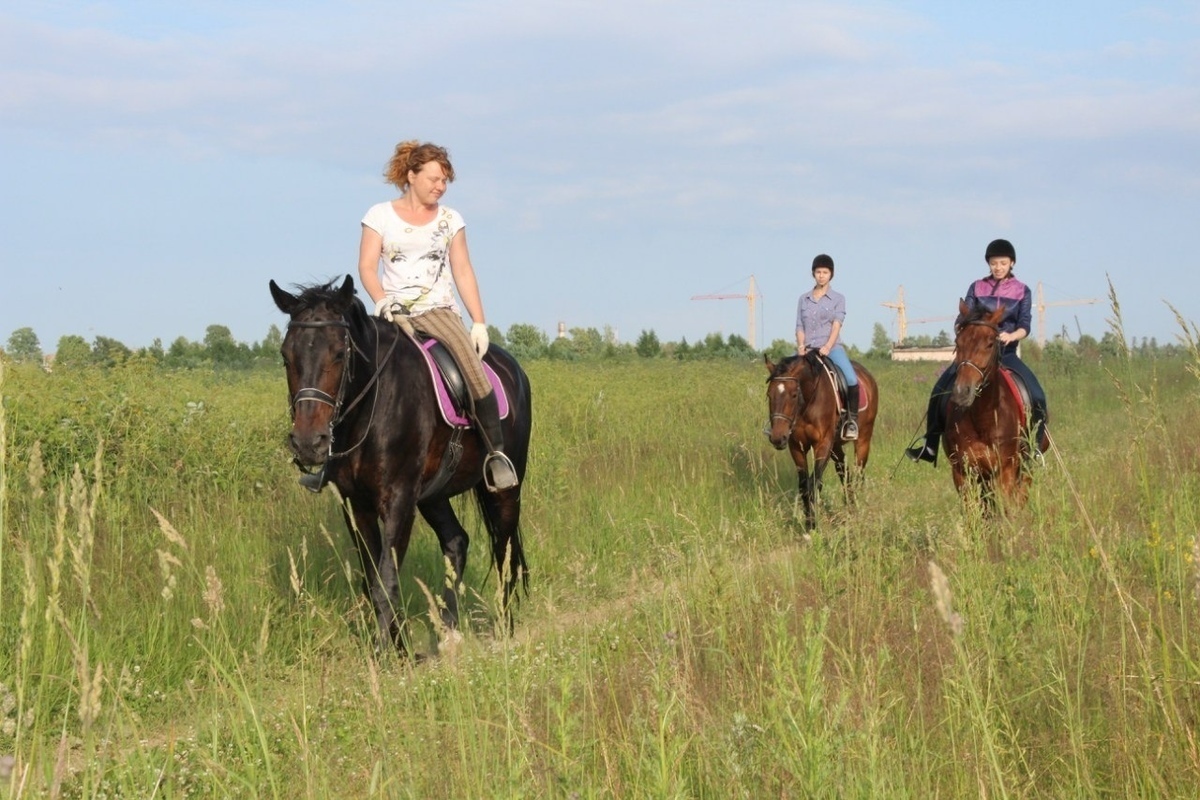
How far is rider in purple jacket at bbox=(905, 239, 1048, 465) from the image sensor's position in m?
9.42

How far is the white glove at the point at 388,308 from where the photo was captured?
686cm

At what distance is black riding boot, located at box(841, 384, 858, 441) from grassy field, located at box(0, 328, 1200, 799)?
72 cm

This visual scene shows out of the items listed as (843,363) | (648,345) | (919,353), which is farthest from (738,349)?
(843,363)

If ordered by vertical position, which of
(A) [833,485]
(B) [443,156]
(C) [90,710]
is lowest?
(A) [833,485]

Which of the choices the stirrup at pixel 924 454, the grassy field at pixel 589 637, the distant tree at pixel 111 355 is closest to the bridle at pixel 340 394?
the grassy field at pixel 589 637

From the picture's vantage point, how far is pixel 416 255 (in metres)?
7.00

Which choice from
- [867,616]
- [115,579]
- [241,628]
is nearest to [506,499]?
[241,628]

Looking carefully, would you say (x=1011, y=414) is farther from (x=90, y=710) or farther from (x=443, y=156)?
(x=90, y=710)

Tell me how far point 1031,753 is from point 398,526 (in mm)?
3794

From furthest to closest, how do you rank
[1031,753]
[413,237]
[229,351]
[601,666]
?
[229,351]
[413,237]
[601,666]
[1031,753]

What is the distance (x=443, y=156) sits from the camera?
704cm

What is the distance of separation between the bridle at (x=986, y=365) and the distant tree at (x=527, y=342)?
94.3ft

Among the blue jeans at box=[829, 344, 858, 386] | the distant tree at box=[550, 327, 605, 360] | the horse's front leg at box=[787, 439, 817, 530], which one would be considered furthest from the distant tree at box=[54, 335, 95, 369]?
the distant tree at box=[550, 327, 605, 360]

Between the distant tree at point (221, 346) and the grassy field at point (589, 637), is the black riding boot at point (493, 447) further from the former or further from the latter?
the distant tree at point (221, 346)
